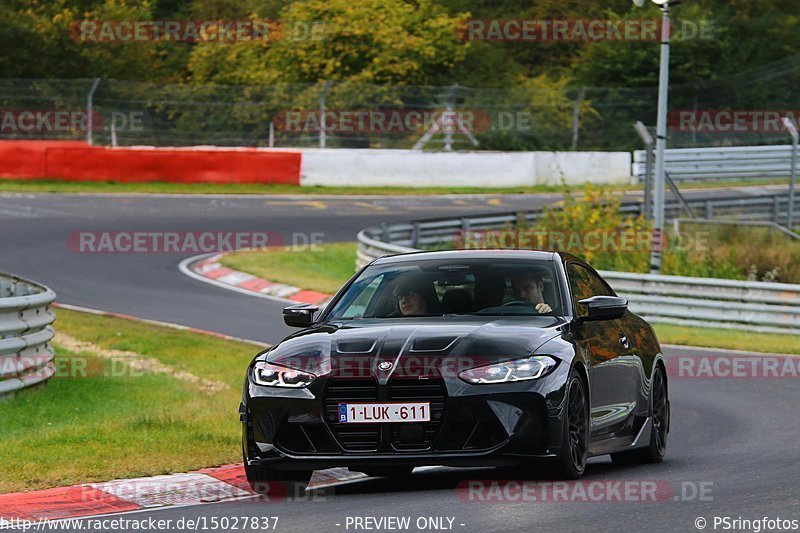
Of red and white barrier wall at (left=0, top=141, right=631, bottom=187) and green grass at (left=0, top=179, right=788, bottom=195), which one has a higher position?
red and white barrier wall at (left=0, top=141, right=631, bottom=187)

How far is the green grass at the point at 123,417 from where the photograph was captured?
959 cm

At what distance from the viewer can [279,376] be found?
8.39m

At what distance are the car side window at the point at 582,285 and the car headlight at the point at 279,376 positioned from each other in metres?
1.93

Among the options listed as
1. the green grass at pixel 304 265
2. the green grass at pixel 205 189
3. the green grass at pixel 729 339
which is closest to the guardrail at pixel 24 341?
the green grass at pixel 729 339

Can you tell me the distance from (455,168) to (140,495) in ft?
108

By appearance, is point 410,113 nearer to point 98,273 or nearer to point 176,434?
point 98,273

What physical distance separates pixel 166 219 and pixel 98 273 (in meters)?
6.19

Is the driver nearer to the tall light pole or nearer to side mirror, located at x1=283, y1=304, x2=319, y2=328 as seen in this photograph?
side mirror, located at x1=283, y1=304, x2=319, y2=328

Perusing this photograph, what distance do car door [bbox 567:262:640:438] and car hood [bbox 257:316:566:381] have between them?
42cm

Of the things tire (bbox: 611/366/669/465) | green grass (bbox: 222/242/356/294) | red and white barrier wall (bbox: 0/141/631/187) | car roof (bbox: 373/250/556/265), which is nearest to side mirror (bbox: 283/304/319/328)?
car roof (bbox: 373/250/556/265)

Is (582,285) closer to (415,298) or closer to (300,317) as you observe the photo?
(415,298)

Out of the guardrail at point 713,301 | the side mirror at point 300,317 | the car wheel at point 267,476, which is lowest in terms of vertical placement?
the guardrail at point 713,301

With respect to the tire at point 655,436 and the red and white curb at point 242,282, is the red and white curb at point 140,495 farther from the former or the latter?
the red and white curb at point 242,282

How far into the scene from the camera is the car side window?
9.46 m
